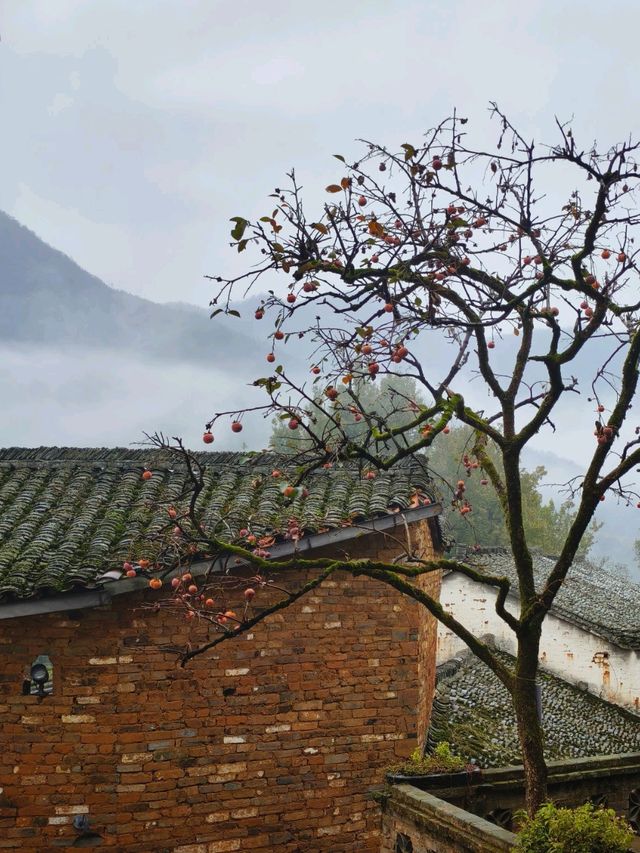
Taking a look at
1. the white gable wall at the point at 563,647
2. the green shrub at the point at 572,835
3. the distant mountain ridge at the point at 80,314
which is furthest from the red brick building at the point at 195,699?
the distant mountain ridge at the point at 80,314

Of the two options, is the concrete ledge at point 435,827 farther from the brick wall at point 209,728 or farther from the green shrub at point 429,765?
the brick wall at point 209,728

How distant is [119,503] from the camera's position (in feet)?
29.2

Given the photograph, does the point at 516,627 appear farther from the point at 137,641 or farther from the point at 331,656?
the point at 137,641

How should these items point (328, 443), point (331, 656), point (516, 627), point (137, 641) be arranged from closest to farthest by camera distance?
point (516, 627), point (328, 443), point (137, 641), point (331, 656)

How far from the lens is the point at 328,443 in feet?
21.0

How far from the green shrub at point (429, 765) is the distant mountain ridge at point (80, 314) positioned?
160530mm

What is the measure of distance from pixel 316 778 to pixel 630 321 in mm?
5061

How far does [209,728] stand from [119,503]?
2539 millimetres

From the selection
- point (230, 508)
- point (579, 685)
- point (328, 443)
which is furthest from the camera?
point (579, 685)

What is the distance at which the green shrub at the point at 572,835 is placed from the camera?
16.9 ft

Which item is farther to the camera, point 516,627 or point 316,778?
point 316,778

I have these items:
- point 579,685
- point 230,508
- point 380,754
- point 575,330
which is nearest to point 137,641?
point 230,508

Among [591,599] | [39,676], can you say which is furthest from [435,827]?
[591,599]

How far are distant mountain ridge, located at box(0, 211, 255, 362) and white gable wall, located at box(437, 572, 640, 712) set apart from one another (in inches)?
5962
